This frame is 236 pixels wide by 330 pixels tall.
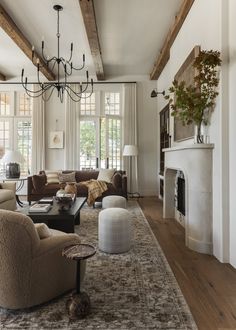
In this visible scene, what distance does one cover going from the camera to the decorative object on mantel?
9.27ft

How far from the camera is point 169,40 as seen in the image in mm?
5000

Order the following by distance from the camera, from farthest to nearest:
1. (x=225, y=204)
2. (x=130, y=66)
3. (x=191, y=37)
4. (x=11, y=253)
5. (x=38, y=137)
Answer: (x=38, y=137) < (x=130, y=66) < (x=191, y=37) < (x=225, y=204) < (x=11, y=253)

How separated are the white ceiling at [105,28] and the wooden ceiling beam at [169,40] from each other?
0.36 feet

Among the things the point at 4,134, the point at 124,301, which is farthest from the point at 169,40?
the point at 4,134

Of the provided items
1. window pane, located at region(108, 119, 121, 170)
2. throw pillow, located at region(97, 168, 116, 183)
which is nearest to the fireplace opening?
throw pillow, located at region(97, 168, 116, 183)

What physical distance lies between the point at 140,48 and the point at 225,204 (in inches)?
168

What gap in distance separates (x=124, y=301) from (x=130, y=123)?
5.97 meters

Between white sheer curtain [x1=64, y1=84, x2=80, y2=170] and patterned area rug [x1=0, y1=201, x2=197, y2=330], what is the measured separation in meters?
4.74

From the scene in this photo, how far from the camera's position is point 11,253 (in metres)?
1.75

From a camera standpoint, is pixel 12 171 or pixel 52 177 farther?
pixel 52 177

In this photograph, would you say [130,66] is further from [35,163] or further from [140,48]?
[35,163]

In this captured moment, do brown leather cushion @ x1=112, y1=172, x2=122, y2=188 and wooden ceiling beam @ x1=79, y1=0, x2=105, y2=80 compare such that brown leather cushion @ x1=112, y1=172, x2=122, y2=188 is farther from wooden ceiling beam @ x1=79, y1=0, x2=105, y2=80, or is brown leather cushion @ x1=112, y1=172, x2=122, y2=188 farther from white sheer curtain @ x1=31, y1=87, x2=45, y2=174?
wooden ceiling beam @ x1=79, y1=0, x2=105, y2=80

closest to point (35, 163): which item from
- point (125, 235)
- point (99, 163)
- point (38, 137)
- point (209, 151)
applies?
point (38, 137)

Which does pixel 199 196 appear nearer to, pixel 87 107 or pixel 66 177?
pixel 66 177
